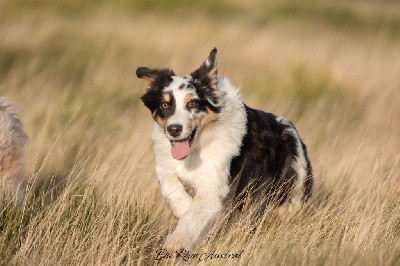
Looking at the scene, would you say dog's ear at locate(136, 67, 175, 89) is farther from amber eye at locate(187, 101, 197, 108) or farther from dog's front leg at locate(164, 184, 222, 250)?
dog's front leg at locate(164, 184, 222, 250)

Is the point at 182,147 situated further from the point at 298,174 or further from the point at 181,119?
the point at 298,174

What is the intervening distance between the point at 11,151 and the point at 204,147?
144 centimetres

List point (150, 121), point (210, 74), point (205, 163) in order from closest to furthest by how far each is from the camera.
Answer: point (205, 163)
point (210, 74)
point (150, 121)

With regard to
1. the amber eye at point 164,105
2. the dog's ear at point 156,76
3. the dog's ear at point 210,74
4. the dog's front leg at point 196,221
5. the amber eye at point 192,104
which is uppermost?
the dog's ear at point 210,74

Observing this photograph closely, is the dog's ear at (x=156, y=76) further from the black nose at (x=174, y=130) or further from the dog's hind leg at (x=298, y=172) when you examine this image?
the dog's hind leg at (x=298, y=172)

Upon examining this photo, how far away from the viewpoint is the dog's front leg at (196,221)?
5652 millimetres

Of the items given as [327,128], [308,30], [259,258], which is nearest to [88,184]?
[259,258]

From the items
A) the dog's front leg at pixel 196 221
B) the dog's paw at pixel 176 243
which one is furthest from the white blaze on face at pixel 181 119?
the dog's paw at pixel 176 243

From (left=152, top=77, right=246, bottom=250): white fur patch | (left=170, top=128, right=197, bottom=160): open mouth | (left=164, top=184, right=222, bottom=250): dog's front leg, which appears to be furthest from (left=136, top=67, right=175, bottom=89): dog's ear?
(left=164, top=184, right=222, bottom=250): dog's front leg

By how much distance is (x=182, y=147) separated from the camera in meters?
6.12

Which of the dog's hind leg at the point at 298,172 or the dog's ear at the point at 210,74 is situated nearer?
the dog's ear at the point at 210,74

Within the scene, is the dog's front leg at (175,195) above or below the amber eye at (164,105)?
below

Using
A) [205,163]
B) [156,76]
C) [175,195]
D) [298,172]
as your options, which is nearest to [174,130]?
[205,163]

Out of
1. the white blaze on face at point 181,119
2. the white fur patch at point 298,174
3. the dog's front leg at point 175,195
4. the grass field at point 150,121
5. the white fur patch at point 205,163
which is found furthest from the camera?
the white fur patch at point 298,174
